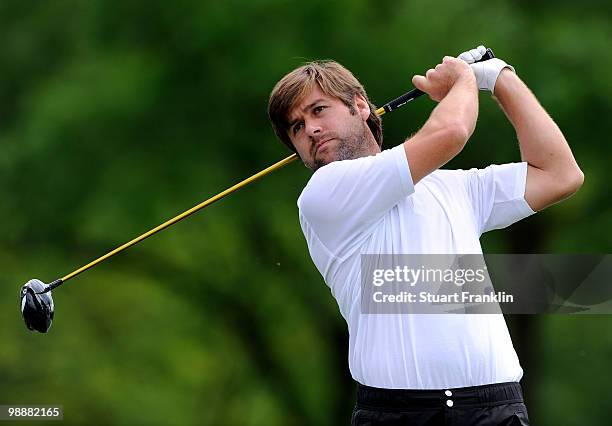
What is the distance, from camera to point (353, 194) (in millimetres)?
3654

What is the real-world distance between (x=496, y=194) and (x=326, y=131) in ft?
1.94

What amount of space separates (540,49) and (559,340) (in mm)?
3776

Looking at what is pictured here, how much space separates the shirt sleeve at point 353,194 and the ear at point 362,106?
0.45 metres

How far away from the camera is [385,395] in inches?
140

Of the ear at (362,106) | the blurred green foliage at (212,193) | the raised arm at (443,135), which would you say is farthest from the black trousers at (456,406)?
the blurred green foliage at (212,193)

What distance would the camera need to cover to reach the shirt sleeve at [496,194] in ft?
12.5

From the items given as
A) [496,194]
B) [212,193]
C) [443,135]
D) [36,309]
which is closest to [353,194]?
[443,135]

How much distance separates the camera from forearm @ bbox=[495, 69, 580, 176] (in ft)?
12.6

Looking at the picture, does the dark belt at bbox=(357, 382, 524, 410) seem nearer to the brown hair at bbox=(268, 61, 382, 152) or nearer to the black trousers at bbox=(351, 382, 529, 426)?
the black trousers at bbox=(351, 382, 529, 426)

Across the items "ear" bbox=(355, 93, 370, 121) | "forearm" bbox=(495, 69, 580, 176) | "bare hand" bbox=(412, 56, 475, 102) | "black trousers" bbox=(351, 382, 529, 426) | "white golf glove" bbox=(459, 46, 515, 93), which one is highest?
"ear" bbox=(355, 93, 370, 121)

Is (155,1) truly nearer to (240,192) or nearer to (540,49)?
(240,192)

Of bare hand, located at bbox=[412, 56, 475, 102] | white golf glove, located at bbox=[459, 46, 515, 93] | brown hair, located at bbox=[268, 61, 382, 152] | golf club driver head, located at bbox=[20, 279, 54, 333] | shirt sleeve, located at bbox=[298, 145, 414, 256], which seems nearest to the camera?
shirt sleeve, located at bbox=[298, 145, 414, 256]

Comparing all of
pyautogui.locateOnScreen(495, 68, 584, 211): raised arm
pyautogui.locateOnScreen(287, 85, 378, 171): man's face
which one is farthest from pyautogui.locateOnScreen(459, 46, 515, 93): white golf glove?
pyautogui.locateOnScreen(287, 85, 378, 171): man's face

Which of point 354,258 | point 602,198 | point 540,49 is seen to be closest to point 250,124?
point 540,49
